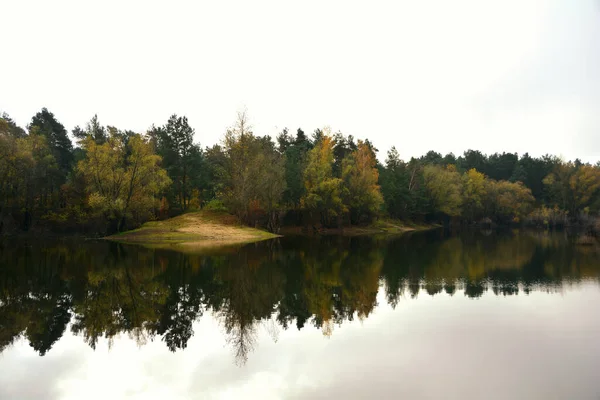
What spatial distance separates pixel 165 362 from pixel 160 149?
212 ft

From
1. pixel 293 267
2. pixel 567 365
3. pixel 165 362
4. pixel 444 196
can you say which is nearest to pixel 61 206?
pixel 293 267

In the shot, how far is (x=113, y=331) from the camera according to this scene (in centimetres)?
1460

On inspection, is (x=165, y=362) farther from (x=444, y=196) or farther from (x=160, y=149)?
(x=444, y=196)

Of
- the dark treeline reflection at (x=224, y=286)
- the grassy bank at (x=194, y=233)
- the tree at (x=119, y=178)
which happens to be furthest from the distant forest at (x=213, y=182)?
the dark treeline reflection at (x=224, y=286)

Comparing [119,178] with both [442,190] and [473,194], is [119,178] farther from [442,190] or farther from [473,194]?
[473,194]

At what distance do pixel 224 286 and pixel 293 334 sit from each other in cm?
885

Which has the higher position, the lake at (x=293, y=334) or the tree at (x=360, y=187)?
the tree at (x=360, y=187)

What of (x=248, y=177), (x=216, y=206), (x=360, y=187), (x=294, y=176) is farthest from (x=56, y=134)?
(x=360, y=187)

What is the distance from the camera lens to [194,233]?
5312 cm

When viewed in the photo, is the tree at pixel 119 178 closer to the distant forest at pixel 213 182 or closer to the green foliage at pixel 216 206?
the distant forest at pixel 213 182

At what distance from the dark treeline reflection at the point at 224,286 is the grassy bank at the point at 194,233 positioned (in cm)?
1175

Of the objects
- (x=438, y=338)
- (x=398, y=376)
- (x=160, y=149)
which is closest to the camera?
(x=398, y=376)

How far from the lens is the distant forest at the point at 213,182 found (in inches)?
2137

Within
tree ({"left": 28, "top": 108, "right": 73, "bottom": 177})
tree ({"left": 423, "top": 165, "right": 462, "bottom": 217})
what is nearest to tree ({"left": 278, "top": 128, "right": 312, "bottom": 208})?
tree ({"left": 423, "top": 165, "right": 462, "bottom": 217})
